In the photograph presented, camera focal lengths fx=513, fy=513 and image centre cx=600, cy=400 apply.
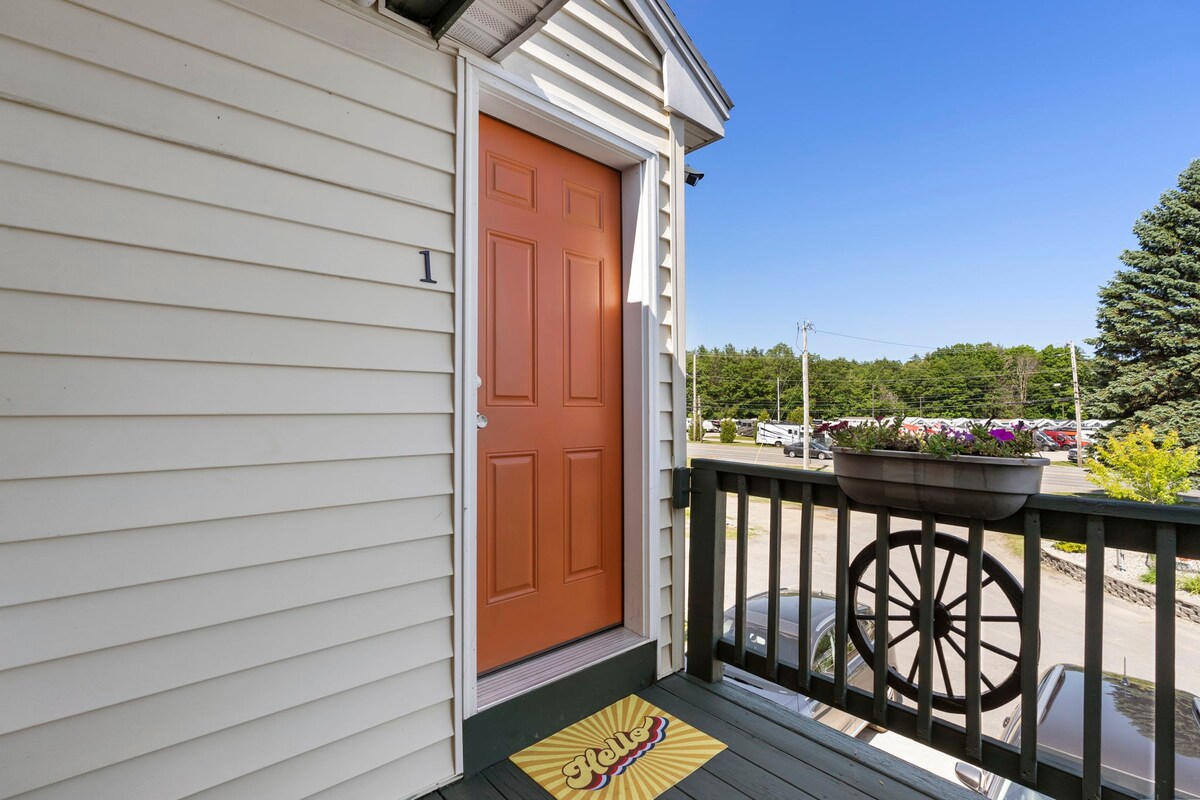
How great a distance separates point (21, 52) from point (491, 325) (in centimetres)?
115

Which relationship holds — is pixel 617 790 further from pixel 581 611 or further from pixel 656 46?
pixel 656 46

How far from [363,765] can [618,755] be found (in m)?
0.77

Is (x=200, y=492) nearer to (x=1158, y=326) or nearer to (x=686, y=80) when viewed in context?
(x=686, y=80)

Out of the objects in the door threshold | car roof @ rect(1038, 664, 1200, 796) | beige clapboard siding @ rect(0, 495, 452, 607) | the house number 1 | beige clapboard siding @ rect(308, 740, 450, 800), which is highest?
the house number 1

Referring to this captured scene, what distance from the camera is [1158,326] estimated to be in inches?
546

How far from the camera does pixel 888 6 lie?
46.5ft

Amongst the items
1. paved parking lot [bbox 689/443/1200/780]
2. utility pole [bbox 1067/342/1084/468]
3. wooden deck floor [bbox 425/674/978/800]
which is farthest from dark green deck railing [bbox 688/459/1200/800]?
utility pole [bbox 1067/342/1084/468]

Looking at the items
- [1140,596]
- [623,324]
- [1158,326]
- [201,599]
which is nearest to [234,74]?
[201,599]

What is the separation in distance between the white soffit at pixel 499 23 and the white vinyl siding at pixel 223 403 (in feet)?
0.35

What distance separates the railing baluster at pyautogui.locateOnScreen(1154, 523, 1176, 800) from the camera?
1181 mm

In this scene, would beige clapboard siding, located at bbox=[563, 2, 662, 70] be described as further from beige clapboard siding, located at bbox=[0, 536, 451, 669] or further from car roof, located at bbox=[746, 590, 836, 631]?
car roof, located at bbox=[746, 590, 836, 631]

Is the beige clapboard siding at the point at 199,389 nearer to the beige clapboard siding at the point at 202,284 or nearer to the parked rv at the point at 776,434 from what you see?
the beige clapboard siding at the point at 202,284

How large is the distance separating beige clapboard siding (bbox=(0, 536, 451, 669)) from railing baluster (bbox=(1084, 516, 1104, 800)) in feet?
5.55

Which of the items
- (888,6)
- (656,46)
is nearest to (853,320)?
(888,6)
